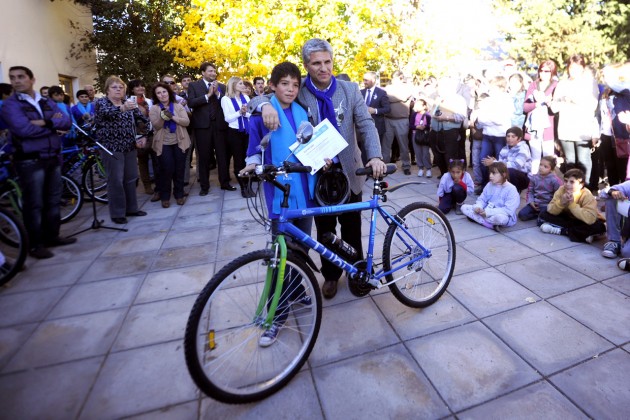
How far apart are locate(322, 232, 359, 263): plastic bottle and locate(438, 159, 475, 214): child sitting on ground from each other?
119 inches

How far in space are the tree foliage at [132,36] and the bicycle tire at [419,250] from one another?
Result: 12572 mm

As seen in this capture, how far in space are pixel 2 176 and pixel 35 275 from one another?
7.15ft

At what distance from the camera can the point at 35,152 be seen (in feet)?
13.4

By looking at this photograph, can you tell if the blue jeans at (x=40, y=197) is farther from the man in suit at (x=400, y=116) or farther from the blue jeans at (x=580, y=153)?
the blue jeans at (x=580, y=153)

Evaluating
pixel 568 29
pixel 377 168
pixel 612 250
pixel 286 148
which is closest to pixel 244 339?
pixel 286 148

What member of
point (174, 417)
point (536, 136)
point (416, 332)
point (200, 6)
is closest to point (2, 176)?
point (200, 6)

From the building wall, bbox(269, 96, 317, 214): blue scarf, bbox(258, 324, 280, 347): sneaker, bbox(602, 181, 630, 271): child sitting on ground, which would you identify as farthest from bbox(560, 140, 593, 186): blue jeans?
the building wall

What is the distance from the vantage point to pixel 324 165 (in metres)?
2.47

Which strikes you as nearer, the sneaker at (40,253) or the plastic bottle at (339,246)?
the plastic bottle at (339,246)

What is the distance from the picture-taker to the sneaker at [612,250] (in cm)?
363

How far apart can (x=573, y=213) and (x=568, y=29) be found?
18230 millimetres

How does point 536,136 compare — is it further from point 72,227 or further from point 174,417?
point 72,227

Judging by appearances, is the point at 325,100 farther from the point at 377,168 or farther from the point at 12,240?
the point at 12,240

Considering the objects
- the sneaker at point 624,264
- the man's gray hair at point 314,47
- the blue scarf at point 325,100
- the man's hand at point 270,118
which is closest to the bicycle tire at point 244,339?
the man's hand at point 270,118
